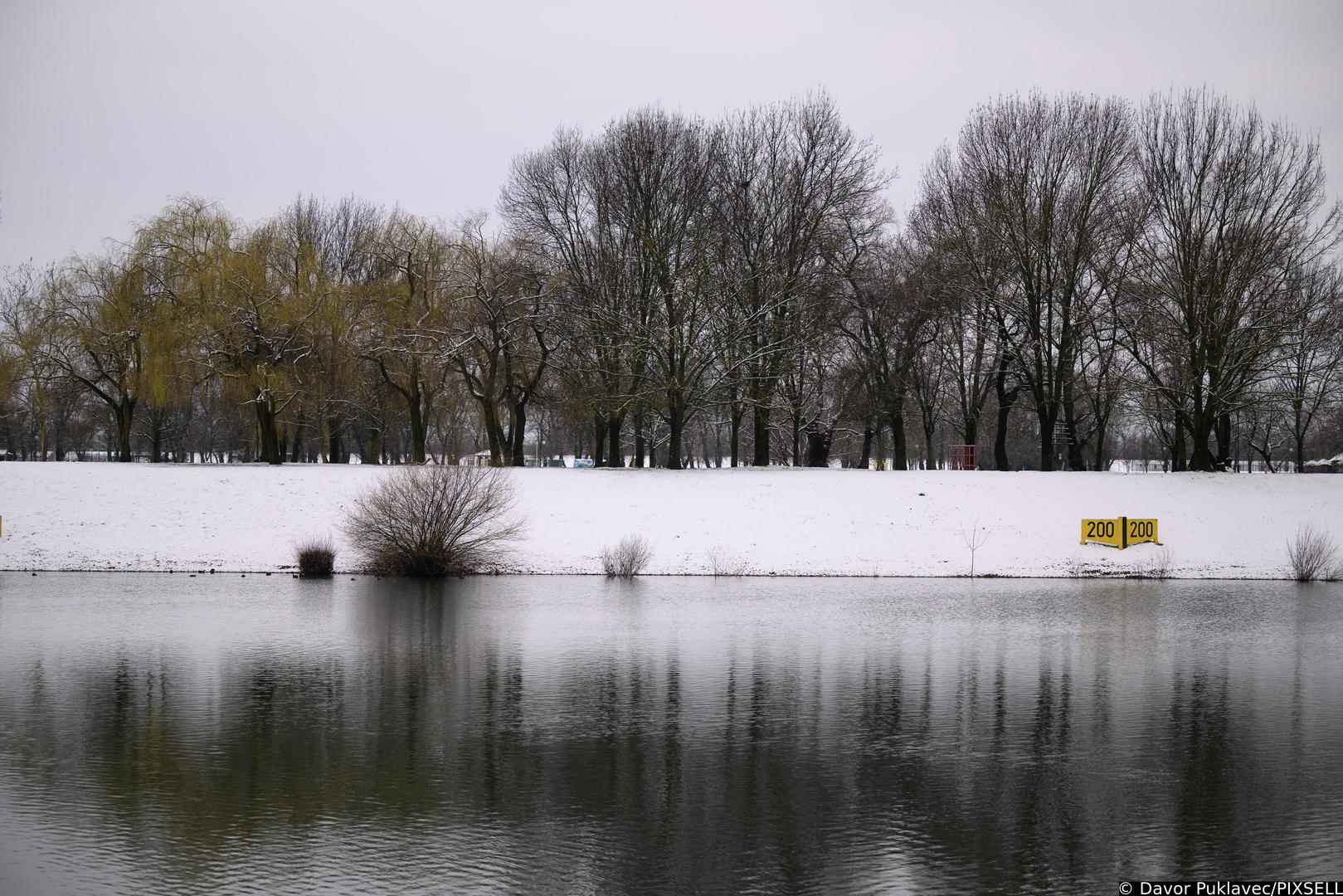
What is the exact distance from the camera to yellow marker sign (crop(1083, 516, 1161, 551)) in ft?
130

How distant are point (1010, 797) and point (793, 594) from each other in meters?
20.2

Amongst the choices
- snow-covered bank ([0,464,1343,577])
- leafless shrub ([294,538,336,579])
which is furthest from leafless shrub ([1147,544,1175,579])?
leafless shrub ([294,538,336,579])

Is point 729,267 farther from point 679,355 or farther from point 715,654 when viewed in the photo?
point 715,654

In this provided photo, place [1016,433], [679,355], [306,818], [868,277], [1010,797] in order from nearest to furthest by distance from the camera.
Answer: [306,818]
[1010,797]
[679,355]
[868,277]
[1016,433]

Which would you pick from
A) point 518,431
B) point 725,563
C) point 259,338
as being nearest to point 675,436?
point 518,431

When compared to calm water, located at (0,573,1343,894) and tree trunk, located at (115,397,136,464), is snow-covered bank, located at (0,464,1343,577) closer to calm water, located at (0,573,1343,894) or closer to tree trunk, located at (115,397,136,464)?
tree trunk, located at (115,397,136,464)

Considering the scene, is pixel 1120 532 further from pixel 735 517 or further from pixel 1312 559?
pixel 735 517

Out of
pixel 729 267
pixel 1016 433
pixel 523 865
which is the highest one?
pixel 729 267

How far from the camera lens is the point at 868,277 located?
55.9m

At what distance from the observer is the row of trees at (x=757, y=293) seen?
46.8 meters

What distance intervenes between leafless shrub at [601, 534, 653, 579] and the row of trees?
10899 mm

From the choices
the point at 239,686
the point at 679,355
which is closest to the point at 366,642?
the point at 239,686

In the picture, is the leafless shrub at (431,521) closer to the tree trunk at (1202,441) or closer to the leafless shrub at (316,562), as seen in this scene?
the leafless shrub at (316,562)

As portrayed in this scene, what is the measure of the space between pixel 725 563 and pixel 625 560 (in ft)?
11.9
